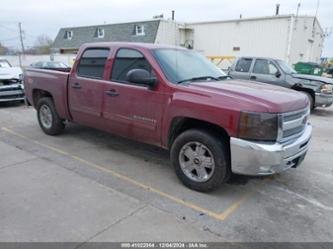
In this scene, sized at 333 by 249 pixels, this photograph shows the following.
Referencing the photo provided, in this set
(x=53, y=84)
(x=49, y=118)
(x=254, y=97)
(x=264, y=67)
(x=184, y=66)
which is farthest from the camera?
(x=264, y=67)

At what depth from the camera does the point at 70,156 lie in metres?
5.07

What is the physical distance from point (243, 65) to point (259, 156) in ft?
26.6

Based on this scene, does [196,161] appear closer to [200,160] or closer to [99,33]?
[200,160]

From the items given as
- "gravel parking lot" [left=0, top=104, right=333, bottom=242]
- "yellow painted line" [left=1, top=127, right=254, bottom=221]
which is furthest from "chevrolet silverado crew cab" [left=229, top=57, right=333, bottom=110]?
"yellow painted line" [left=1, top=127, right=254, bottom=221]

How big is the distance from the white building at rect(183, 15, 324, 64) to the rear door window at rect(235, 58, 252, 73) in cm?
1344

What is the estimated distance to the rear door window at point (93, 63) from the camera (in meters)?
5.00

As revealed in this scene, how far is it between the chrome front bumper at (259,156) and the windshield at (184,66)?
4.23 feet

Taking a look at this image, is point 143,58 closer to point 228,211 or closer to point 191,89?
point 191,89

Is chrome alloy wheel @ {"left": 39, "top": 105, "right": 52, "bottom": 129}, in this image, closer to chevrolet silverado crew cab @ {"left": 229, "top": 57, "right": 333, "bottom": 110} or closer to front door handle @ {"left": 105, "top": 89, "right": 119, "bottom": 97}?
front door handle @ {"left": 105, "top": 89, "right": 119, "bottom": 97}

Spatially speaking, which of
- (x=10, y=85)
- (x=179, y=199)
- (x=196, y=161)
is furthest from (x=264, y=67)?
(x=10, y=85)

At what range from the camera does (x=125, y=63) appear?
4695mm

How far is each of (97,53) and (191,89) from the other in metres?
2.17

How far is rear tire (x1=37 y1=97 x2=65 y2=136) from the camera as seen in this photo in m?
6.03

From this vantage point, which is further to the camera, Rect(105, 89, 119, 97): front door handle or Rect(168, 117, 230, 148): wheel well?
Rect(105, 89, 119, 97): front door handle
